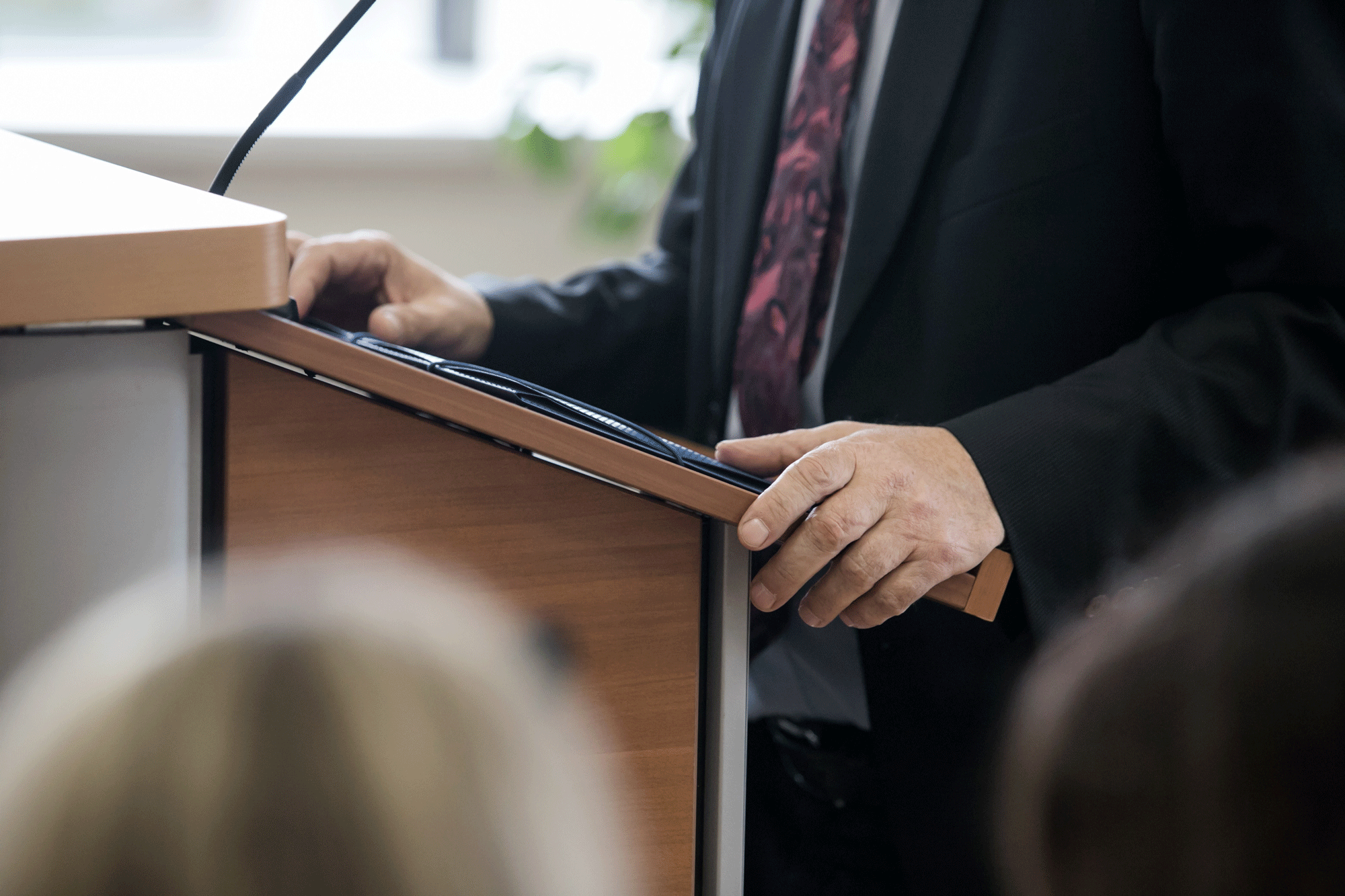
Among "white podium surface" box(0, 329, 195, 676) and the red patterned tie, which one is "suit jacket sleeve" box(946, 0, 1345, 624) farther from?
"white podium surface" box(0, 329, 195, 676)

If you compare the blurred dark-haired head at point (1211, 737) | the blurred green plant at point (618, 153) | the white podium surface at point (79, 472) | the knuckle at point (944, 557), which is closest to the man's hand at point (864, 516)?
the knuckle at point (944, 557)

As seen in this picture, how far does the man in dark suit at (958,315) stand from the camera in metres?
0.56

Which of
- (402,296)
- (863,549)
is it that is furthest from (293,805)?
(402,296)

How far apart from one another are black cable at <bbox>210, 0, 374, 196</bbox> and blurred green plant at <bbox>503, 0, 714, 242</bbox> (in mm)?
1432

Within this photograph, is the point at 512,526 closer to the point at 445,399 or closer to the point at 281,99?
the point at 445,399

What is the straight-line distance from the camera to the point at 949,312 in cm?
76

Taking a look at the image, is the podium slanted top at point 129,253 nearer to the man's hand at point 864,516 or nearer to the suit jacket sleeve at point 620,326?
the man's hand at point 864,516

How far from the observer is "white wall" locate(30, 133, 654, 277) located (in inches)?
80.2

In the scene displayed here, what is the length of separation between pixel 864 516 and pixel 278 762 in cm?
27

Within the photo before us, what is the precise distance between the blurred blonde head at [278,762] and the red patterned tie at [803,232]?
1.62 feet

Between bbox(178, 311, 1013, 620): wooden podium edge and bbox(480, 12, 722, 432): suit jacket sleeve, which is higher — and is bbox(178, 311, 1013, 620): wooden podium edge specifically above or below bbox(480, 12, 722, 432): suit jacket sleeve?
below

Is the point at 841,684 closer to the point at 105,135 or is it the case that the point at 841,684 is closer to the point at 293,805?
the point at 293,805

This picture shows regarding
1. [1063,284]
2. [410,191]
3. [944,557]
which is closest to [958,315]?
[1063,284]

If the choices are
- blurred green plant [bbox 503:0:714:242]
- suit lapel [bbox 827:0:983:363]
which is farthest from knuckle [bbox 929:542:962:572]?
blurred green plant [bbox 503:0:714:242]
